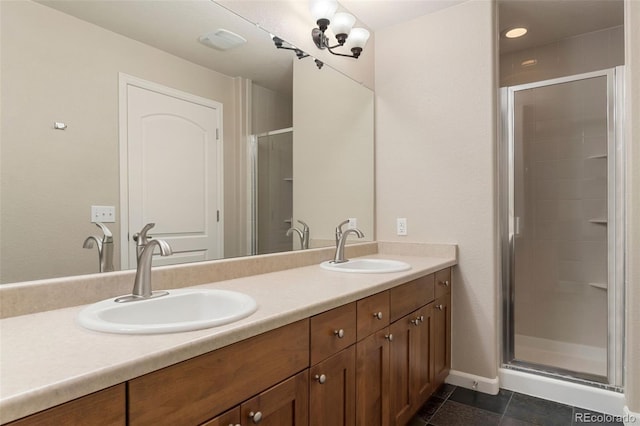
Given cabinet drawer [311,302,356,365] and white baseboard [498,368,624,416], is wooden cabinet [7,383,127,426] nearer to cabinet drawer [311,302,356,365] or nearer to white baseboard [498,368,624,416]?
cabinet drawer [311,302,356,365]

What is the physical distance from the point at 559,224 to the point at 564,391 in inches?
48.6

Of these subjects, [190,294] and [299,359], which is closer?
[299,359]

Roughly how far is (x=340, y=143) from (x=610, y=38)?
217 cm

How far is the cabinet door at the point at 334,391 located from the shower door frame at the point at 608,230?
1.44m

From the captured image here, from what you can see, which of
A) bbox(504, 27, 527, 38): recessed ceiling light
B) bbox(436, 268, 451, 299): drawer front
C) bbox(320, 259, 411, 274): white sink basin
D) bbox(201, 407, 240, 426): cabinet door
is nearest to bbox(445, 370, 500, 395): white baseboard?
bbox(436, 268, 451, 299): drawer front

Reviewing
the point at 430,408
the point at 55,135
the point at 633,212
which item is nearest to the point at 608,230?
the point at 633,212

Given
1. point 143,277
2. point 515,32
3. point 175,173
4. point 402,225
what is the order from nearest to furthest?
point 143,277 → point 175,173 → point 402,225 → point 515,32

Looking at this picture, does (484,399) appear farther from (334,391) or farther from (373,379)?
(334,391)

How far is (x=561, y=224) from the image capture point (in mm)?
2688

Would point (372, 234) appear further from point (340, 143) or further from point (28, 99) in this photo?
point (28, 99)

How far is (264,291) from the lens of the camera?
128 cm

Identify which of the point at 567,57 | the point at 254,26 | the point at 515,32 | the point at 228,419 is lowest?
the point at 228,419

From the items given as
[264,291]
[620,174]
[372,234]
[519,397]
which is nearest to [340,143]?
[372,234]

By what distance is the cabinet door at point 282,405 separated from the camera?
0.89 metres
